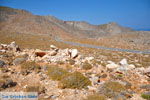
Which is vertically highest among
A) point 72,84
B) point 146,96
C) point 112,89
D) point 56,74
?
point 56,74

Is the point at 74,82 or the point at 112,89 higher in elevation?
the point at 74,82

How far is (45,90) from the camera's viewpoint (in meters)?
6.69

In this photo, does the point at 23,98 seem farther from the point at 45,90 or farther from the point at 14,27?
the point at 14,27

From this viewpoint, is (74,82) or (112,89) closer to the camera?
(112,89)

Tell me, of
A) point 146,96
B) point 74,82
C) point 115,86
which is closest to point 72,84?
point 74,82

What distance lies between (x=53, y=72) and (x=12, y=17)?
9672cm

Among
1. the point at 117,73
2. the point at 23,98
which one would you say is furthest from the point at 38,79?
the point at 117,73

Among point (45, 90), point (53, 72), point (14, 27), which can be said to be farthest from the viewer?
point (14, 27)

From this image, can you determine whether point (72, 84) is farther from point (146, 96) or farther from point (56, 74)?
point (146, 96)

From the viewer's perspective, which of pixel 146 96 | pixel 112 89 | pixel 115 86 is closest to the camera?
pixel 146 96

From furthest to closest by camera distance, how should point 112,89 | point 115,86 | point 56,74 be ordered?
point 56,74 → point 115,86 → point 112,89

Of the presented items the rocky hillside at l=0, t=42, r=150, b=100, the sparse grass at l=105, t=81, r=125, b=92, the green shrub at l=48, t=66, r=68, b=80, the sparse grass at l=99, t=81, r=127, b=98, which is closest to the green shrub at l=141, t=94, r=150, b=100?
the rocky hillside at l=0, t=42, r=150, b=100

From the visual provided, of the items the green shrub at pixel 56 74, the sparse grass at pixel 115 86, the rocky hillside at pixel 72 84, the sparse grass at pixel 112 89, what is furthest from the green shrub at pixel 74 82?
the sparse grass at pixel 115 86

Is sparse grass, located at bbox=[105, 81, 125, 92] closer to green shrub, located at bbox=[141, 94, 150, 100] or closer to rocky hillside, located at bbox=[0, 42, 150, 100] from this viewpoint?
rocky hillside, located at bbox=[0, 42, 150, 100]
